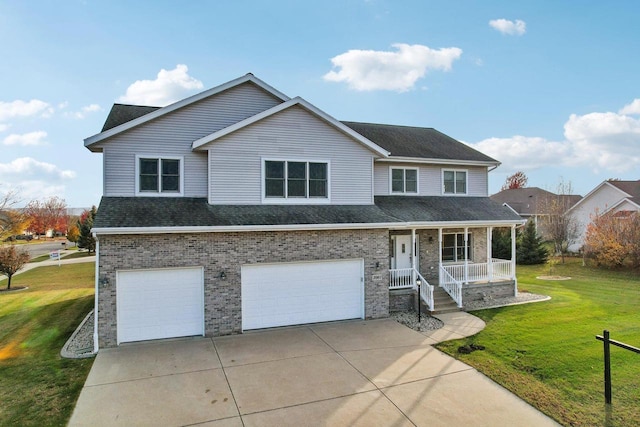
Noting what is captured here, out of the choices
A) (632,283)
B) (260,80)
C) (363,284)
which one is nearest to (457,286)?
(363,284)

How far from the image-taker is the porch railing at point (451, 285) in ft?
46.1

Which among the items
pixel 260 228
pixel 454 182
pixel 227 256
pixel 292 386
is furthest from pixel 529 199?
pixel 292 386

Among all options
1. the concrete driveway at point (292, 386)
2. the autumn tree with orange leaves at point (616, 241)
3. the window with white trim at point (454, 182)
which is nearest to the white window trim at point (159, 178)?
the concrete driveway at point (292, 386)

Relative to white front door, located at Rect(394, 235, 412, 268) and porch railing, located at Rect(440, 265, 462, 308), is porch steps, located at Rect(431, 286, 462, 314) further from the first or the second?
white front door, located at Rect(394, 235, 412, 268)

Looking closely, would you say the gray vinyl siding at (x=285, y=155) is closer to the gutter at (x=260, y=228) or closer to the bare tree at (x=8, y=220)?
the gutter at (x=260, y=228)

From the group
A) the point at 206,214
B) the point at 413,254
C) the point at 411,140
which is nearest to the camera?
the point at 206,214

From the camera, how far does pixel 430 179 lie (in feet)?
56.3

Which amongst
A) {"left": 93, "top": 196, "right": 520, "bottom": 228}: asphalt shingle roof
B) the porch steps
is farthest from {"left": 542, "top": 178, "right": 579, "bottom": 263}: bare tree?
the porch steps

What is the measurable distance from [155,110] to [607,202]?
37.3 meters

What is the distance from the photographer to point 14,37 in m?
12.2

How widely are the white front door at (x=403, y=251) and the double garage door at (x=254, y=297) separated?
3.33m

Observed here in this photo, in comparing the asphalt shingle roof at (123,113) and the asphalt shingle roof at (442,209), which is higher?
the asphalt shingle roof at (123,113)

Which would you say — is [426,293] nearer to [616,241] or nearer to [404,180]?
[404,180]

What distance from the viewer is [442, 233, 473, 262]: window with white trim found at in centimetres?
1653
